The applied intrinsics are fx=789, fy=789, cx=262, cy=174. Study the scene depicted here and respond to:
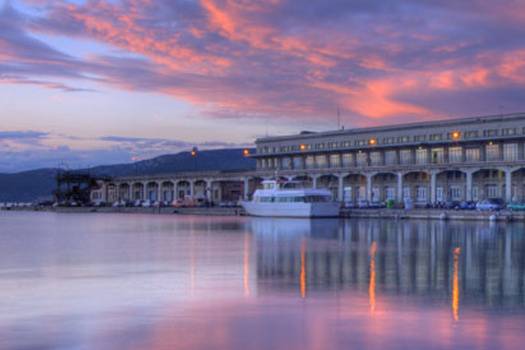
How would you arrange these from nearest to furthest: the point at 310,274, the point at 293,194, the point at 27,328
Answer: the point at 27,328 < the point at 310,274 < the point at 293,194

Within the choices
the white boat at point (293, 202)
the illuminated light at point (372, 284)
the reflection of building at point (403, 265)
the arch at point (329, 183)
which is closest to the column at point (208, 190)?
the arch at point (329, 183)

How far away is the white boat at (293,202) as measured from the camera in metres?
93.9

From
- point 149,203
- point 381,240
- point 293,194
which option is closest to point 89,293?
point 381,240

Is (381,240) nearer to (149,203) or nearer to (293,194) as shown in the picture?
(293,194)

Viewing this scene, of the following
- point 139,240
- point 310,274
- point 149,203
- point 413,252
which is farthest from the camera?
point 149,203

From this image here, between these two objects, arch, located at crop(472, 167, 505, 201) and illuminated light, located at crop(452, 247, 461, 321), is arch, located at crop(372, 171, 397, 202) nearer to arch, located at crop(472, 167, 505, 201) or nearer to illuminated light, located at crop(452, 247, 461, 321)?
arch, located at crop(472, 167, 505, 201)

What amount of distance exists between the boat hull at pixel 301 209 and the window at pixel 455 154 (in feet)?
63.8

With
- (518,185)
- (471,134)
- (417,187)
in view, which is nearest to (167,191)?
(417,187)

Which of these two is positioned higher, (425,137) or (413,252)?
(425,137)

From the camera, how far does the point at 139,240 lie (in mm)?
54156

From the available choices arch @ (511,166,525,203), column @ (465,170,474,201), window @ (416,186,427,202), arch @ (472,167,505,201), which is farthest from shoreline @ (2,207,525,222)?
window @ (416,186,427,202)

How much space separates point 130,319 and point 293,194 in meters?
76.9

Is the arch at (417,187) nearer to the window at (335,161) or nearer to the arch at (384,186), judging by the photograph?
the arch at (384,186)

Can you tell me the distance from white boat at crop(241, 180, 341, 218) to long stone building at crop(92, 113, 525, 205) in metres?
5.60
